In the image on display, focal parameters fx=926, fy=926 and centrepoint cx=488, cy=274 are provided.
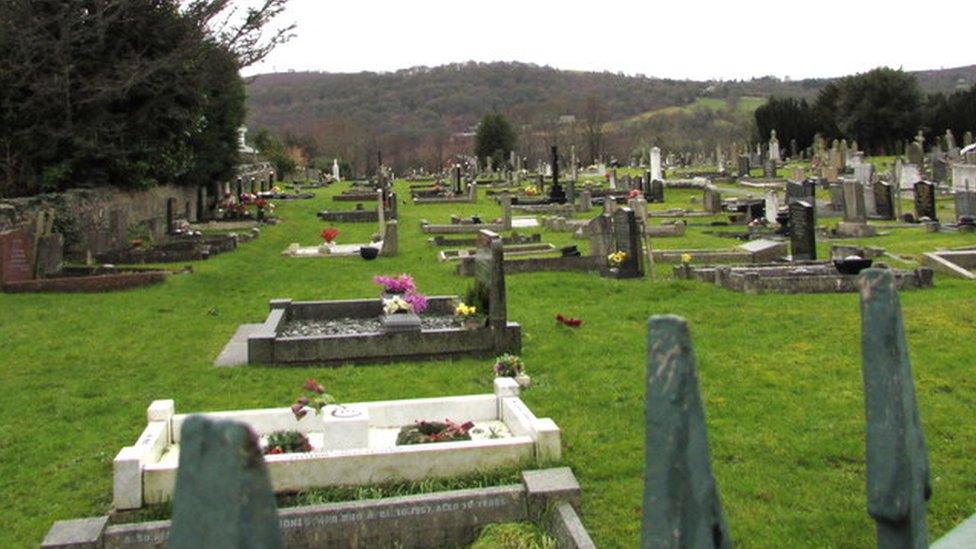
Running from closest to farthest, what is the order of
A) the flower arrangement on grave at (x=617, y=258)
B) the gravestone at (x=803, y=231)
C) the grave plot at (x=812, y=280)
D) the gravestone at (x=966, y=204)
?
the grave plot at (x=812, y=280) → the flower arrangement on grave at (x=617, y=258) → the gravestone at (x=803, y=231) → the gravestone at (x=966, y=204)

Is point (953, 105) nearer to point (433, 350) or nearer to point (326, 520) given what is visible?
point (433, 350)

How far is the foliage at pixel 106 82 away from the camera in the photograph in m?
22.9

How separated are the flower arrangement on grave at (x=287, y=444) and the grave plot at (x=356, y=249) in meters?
14.6

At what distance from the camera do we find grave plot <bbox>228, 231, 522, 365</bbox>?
36.0 ft

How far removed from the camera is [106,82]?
78.4 feet

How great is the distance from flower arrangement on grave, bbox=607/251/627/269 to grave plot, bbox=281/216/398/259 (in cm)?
666

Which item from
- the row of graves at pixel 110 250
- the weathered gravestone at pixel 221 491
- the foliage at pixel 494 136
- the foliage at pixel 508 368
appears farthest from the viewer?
the foliage at pixel 494 136

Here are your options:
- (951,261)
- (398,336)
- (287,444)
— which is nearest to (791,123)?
(951,261)

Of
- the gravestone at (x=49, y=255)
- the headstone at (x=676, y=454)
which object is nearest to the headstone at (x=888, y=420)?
the headstone at (x=676, y=454)

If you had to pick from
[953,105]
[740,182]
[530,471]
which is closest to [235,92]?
[740,182]

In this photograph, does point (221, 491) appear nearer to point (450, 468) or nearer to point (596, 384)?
point (450, 468)

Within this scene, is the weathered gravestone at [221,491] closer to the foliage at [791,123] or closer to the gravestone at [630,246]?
the gravestone at [630,246]

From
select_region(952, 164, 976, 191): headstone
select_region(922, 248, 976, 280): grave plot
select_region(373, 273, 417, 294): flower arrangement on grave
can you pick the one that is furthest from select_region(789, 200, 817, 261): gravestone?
select_region(952, 164, 976, 191): headstone

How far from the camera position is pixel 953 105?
6253 centimetres
